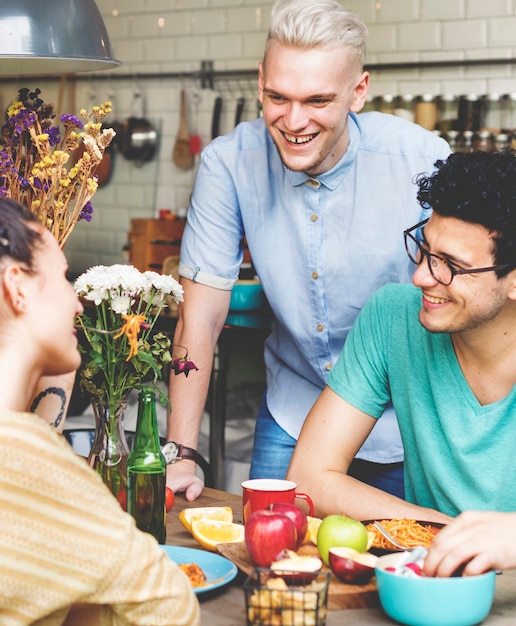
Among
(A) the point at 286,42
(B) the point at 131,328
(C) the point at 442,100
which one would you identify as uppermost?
(C) the point at 442,100

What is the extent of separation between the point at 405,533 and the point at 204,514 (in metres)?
0.37

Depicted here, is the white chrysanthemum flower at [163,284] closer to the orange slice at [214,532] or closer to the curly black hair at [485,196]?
the orange slice at [214,532]

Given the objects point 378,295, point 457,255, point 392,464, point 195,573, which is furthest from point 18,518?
point 392,464

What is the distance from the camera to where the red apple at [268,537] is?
1488 millimetres

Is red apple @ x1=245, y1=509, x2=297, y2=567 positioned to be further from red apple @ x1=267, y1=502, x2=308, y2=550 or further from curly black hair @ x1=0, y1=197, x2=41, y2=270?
curly black hair @ x1=0, y1=197, x2=41, y2=270

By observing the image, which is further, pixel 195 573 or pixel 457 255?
pixel 457 255

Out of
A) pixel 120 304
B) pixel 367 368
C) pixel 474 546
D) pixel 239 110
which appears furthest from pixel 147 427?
pixel 239 110

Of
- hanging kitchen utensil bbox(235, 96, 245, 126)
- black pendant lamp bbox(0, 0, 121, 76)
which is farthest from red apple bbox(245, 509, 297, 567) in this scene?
hanging kitchen utensil bbox(235, 96, 245, 126)

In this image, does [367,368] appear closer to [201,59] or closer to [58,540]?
[58,540]

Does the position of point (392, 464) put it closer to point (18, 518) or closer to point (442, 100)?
point (18, 518)

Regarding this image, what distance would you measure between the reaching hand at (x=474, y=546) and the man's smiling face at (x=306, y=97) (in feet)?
3.59

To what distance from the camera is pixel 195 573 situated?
151cm

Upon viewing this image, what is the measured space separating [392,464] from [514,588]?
110 cm

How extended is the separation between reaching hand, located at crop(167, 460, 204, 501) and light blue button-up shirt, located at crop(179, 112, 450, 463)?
0.62 meters
